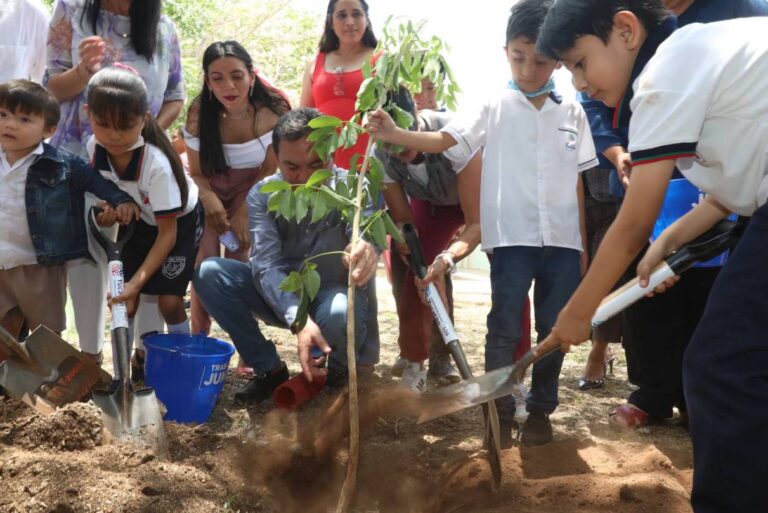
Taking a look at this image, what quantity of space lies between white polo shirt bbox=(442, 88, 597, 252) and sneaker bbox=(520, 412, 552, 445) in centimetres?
72

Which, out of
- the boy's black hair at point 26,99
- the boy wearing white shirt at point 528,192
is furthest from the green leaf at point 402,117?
the boy's black hair at point 26,99

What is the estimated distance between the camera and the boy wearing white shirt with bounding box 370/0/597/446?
3.13 meters

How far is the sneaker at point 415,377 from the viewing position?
149 inches

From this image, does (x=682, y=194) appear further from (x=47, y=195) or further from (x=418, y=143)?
(x=47, y=195)

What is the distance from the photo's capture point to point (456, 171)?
11.6 feet

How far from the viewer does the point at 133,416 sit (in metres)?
2.79

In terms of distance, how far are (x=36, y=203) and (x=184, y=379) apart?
1.01 m

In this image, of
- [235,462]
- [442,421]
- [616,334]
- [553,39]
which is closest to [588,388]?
[616,334]

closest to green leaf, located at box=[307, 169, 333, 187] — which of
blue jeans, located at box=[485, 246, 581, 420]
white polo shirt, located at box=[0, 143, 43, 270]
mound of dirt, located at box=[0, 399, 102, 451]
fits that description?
blue jeans, located at box=[485, 246, 581, 420]

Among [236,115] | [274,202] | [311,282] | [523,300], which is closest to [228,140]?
[236,115]

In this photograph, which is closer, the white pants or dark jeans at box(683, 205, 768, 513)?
dark jeans at box(683, 205, 768, 513)

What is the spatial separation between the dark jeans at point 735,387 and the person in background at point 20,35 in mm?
3493

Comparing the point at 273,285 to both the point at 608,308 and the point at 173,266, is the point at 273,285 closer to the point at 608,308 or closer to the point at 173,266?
the point at 173,266

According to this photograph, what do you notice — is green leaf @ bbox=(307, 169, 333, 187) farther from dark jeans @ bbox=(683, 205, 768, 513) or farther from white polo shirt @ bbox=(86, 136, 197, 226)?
dark jeans @ bbox=(683, 205, 768, 513)
